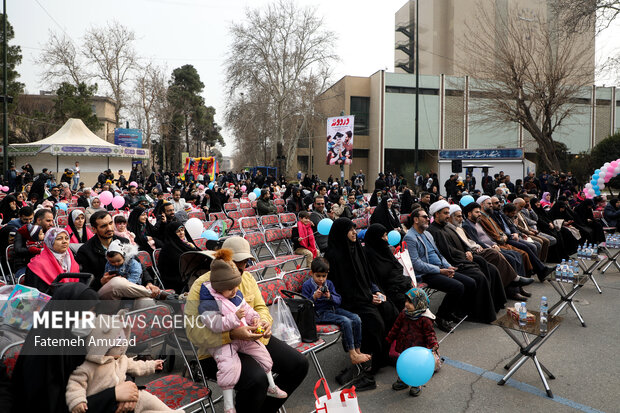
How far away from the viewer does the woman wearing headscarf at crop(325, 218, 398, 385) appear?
4.36 meters

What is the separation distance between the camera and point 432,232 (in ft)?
21.0

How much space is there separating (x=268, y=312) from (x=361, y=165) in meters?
44.5

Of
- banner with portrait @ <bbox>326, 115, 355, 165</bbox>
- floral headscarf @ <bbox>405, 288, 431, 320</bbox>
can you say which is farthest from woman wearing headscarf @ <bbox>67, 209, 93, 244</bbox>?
banner with portrait @ <bbox>326, 115, 355, 165</bbox>

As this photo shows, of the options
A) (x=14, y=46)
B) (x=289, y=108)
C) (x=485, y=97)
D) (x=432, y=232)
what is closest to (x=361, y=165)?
(x=289, y=108)

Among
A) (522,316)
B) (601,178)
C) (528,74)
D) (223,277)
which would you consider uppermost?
(528,74)

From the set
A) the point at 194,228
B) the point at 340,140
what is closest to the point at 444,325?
the point at 194,228

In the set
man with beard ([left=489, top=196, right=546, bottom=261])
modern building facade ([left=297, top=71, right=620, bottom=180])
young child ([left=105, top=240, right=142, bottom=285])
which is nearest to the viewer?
young child ([left=105, top=240, right=142, bottom=285])

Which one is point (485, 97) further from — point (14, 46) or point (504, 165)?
point (14, 46)

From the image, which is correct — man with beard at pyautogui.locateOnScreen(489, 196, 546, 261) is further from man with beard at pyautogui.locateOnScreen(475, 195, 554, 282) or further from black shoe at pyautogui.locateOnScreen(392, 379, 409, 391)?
black shoe at pyautogui.locateOnScreen(392, 379, 409, 391)

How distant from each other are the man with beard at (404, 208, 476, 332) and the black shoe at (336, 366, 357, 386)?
176cm

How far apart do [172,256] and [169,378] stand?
2.62 meters

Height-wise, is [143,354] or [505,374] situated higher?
[143,354]

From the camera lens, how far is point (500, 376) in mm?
4219

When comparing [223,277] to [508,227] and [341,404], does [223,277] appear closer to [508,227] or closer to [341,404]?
[341,404]
